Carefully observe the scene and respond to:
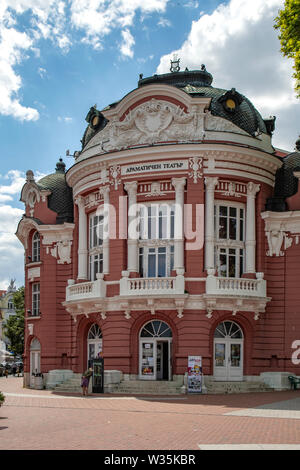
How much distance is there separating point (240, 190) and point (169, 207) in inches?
161

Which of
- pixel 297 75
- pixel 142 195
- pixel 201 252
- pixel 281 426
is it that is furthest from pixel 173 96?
pixel 281 426

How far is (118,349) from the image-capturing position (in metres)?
34.2

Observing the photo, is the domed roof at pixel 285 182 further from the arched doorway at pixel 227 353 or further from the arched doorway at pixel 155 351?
the arched doorway at pixel 155 351

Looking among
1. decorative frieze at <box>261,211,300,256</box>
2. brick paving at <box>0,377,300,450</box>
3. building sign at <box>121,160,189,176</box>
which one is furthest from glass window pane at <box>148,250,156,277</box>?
brick paving at <box>0,377,300,450</box>

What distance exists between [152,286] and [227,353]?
5.41 m

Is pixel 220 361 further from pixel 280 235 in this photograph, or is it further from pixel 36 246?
pixel 36 246

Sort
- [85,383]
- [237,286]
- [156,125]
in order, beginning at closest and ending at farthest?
[85,383] → [237,286] → [156,125]

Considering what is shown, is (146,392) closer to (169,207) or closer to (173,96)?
(169,207)

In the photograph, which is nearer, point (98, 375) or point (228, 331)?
point (98, 375)

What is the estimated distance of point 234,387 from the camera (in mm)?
32844

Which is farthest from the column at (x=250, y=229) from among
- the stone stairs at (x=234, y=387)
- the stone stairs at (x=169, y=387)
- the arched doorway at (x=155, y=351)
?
the stone stairs at (x=169, y=387)

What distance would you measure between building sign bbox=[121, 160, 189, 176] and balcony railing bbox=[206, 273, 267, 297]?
6125mm

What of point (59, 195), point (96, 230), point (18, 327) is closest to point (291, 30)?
point (96, 230)

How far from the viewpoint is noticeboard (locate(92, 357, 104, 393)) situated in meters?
31.7
